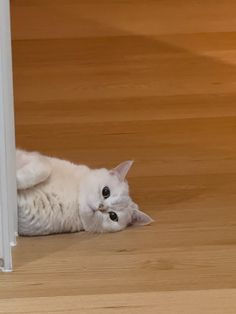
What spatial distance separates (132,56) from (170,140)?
27.9 inches

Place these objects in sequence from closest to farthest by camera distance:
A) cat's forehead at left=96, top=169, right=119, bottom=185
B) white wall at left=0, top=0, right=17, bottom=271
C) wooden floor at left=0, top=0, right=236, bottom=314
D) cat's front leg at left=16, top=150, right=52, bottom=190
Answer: white wall at left=0, top=0, right=17, bottom=271 < wooden floor at left=0, top=0, right=236, bottom=314 < cat's front leg at left=16, top=150, right=52, bottom=190 < cat's forehead at left=96, top=169, right=119, bottom=185

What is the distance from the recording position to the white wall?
1825 millimetres

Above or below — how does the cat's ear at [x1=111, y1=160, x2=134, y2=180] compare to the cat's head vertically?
above

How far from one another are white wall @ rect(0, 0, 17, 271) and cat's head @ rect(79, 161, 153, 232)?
21cm

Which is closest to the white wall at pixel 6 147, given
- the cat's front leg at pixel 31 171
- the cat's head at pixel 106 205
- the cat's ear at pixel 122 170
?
the cat's front leg at pixel 31 171

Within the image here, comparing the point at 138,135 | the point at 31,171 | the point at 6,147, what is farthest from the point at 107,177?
the point at 138,135

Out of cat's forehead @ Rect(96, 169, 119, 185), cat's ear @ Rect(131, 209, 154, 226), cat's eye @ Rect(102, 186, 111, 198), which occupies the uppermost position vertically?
cat's forehead @ Rect(96, 169, 119, 185)

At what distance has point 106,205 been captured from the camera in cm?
216

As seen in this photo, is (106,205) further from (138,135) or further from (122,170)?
(138,135)

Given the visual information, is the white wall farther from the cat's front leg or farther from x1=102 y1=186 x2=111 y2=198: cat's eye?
x1=102 y1=186 x2=111 y2=198: cat's eye

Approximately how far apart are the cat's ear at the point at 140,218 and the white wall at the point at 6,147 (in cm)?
34

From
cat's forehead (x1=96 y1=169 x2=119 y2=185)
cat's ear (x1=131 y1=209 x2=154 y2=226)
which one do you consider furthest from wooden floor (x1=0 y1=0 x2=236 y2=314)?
cat's forehead (x1=96 y1=169 x2=119 y2=185)

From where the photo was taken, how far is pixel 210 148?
2.62 m

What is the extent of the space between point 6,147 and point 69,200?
12.4 inches
